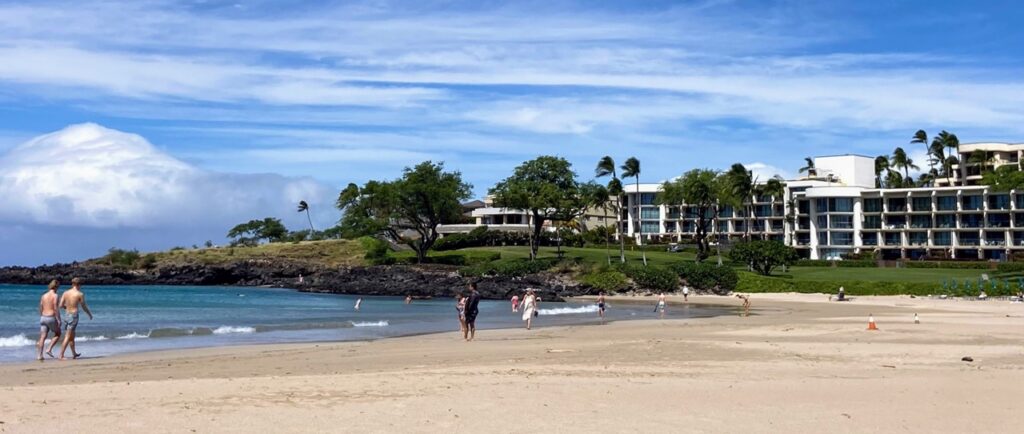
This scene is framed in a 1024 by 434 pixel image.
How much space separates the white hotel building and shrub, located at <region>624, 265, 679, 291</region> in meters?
39.4

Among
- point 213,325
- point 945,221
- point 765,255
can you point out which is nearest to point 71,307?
point 213,325

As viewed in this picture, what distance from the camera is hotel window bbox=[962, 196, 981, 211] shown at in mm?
104375

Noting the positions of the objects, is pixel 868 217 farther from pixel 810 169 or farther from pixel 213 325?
pixel 213 325

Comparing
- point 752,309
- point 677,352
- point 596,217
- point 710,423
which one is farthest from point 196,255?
point 710,423

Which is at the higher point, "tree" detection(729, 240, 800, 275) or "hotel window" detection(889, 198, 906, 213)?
"hotel window" detection(889, 198, 906, 213)

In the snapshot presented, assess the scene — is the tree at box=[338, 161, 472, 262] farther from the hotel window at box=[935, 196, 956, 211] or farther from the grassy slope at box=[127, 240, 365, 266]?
the hotel window at box=[935, 196, 956, 211]

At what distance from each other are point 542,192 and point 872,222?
139 ft

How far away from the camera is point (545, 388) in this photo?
14.4 meters

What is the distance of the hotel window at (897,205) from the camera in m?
110

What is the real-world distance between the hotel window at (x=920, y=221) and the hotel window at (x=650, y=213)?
33.1 m

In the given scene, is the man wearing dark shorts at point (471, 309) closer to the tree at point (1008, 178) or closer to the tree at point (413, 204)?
the tree at point (1008, 178)

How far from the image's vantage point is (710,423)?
37.4 feet

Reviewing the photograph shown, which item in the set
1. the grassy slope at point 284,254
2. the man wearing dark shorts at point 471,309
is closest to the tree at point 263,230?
the grassy slope at point 284,254

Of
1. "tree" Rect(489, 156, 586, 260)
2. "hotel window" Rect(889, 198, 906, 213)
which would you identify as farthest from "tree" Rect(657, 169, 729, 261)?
"hotel window" Rect(889, 198, 906, 213)
